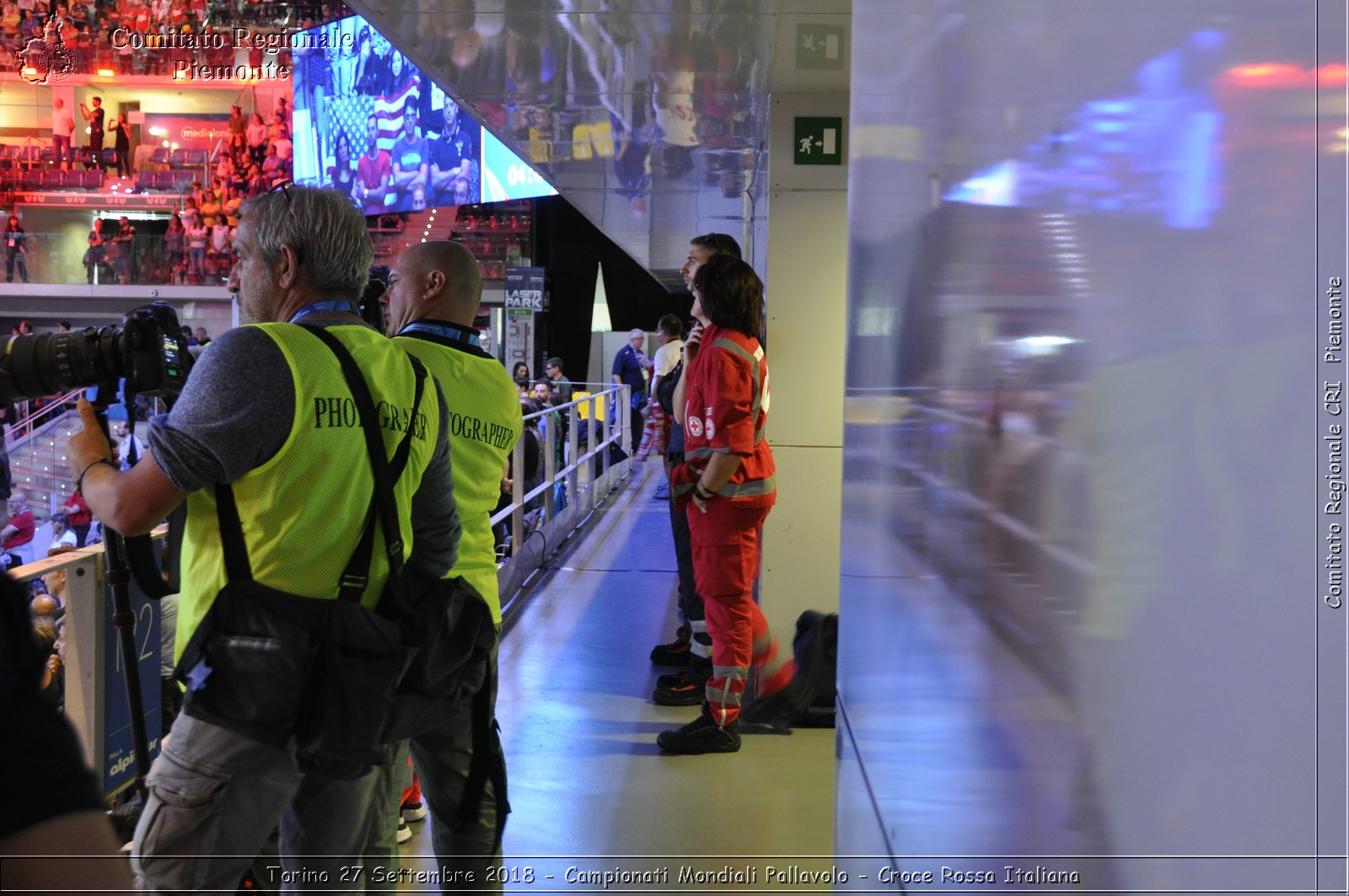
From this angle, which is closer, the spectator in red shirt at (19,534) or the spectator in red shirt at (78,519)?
the spectator in red shirt at (19,534)

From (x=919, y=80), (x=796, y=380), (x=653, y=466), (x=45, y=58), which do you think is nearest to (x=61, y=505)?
(x=653, y=466)

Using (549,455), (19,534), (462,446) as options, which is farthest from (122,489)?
(19,534)

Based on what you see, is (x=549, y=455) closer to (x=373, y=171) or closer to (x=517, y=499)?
(x=517, y=499)

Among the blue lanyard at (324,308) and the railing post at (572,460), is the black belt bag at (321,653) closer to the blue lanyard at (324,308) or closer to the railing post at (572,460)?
the blue lanyard at (324,308)

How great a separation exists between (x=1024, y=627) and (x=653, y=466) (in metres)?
13.7

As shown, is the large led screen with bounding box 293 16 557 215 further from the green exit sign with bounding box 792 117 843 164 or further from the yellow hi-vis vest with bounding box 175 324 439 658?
the yellow hi-vis vest with bounding box 175 324 439 658

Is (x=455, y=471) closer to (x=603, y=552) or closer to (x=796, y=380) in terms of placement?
(x=796, y=380)

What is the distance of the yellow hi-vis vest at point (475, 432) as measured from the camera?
88.4 inches

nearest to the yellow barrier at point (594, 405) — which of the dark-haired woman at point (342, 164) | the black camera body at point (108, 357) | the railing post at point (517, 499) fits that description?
the railing post at point (517, 499)

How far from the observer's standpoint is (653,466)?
1447 cm

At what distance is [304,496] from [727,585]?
2282mm

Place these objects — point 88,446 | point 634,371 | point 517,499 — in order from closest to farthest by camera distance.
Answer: point 88,446, point 517,499, point 634,371

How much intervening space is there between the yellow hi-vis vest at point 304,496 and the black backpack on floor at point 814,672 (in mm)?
2743

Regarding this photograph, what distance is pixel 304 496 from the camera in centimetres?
159
